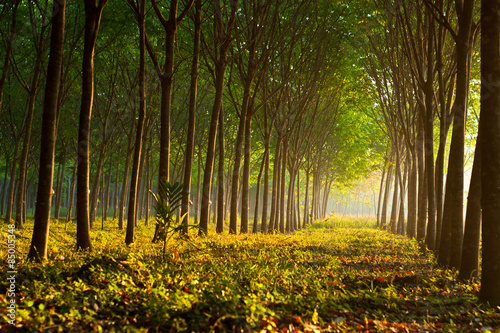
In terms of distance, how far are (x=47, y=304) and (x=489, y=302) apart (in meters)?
5.81

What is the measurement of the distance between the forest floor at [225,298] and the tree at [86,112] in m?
0.76

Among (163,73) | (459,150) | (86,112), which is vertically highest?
(163,73)

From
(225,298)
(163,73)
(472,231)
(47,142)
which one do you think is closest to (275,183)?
(163,73)

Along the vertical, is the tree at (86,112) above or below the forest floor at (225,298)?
above

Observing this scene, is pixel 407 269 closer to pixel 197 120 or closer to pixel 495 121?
pixel 495 121

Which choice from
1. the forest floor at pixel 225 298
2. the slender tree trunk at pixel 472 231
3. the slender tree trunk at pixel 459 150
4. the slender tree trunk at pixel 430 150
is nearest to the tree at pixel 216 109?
the forest floor at pixel 225 298

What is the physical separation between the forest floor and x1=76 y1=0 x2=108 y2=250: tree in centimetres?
76

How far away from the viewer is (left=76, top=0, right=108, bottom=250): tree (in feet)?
24.0

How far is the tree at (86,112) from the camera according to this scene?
730 cm

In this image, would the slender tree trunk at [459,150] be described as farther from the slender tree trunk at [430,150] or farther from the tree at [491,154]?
the slender tree trunk at [430,150]

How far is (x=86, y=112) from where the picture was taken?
7.62 metres

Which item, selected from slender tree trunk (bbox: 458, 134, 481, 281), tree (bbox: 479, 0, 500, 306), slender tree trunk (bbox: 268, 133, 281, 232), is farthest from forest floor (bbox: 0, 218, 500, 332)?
slender tree trunk (bbox: 268, 133, 281, 232)

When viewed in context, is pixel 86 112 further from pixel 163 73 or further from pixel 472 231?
pixel 472 231

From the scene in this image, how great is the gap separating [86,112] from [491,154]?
24.6 ft
